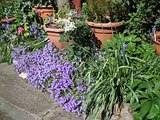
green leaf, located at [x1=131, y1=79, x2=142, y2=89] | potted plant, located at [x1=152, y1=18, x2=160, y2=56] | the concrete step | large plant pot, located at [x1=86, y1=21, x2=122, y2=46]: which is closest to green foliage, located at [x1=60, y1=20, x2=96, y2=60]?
large plant pot, located at [x1=86, y1=21, x2=122, y2=46]

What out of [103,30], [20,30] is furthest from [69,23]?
[20,30]

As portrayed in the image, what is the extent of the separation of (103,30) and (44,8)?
1751 mm

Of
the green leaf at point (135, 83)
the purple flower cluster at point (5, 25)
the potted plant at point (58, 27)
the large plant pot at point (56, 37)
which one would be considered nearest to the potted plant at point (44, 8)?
the purple flower cluster at point (5, 25)

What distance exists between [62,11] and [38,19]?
1156 mm

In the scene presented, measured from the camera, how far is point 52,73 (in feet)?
13.4

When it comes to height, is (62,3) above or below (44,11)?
above

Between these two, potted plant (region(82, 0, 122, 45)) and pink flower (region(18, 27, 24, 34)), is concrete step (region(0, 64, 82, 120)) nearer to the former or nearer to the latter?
pink flower (region(18, 27, 24, 34))

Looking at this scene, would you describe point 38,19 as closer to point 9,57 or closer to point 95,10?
point 9,57

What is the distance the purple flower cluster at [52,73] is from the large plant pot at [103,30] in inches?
21.0

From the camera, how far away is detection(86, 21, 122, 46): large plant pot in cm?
427

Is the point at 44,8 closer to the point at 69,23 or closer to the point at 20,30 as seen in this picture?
the point at 20,30

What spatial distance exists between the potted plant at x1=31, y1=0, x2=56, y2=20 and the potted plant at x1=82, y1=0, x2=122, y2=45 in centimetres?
122

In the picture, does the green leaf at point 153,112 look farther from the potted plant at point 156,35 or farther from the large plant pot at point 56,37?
the large plant pot at point 56,37

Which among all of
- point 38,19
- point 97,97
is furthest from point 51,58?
point 38,19
